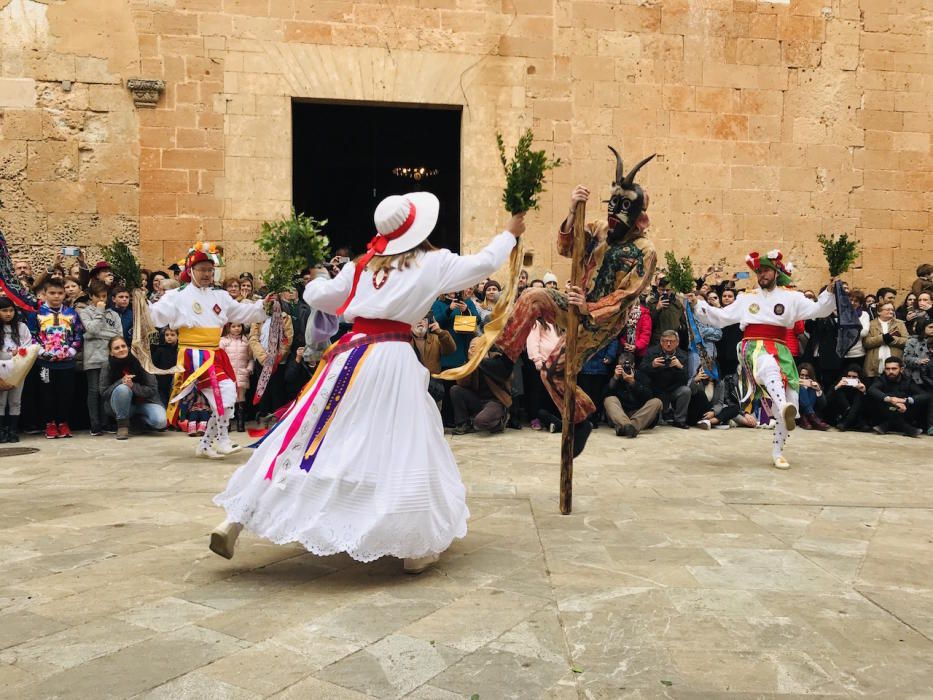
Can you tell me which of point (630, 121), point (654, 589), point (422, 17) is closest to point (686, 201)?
point (630, 121)

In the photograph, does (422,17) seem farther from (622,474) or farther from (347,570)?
(347,570)

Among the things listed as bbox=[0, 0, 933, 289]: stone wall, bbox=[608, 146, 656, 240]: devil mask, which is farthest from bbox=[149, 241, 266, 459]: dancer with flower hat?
bbox=[0, 0, 933, 289]: stone wall

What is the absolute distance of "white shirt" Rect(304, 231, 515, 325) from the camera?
14.2 ft

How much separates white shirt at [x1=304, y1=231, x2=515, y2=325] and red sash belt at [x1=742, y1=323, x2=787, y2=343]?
441cm

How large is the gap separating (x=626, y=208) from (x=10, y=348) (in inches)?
269

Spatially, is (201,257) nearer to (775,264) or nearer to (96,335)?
(96,335)

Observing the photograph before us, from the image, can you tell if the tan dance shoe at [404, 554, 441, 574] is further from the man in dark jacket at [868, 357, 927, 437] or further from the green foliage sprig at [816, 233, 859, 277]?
the man in dark jacket at [868, 357, 927, 437]

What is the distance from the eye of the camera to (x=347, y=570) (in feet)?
14.2

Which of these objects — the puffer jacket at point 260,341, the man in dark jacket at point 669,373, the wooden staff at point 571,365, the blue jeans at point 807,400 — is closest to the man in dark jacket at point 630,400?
the man in dark jacket at point 669,373

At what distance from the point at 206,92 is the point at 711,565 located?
32.6 feet

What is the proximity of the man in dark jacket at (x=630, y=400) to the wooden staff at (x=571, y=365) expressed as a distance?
4.27 meters

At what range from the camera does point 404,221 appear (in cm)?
439

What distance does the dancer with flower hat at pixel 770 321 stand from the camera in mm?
7832

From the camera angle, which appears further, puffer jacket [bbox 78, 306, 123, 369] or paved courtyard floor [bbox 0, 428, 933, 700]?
puffer jacket [bbox 78, 306, 123, 369]
